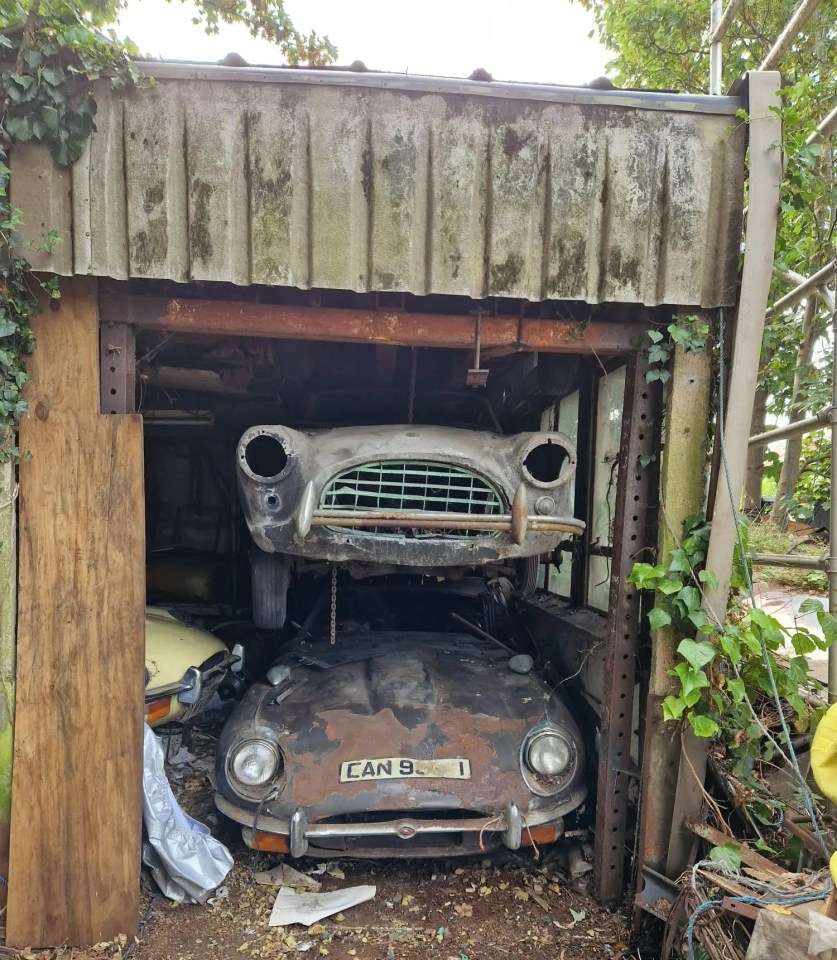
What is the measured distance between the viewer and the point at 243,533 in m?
5.71

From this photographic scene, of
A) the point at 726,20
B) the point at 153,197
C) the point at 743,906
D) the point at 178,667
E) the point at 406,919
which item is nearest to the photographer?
the point at 743,906

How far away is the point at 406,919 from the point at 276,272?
274 centimetres

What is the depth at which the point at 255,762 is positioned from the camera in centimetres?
280

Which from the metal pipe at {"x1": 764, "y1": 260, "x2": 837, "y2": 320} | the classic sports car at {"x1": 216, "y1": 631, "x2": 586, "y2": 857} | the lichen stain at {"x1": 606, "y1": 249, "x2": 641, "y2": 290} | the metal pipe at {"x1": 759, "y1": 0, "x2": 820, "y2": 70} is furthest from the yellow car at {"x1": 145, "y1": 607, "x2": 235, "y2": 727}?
the metal pipe at {"x1": 759, "y1": 0, "x2": 820, "y2": 70}

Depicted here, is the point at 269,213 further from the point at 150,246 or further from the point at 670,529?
the point at 670,529

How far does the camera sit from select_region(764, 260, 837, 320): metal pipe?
98.5 inches

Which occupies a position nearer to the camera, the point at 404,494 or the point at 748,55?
the point at 404,494

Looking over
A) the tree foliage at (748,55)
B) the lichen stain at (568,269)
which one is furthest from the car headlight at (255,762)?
the tree foliage at (748,55)

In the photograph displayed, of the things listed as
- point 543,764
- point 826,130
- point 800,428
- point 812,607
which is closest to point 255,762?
point 543,764

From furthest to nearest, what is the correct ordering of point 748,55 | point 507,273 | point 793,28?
point 748,55
point 793,28
point 507,273

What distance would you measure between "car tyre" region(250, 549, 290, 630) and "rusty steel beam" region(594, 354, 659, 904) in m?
1.65

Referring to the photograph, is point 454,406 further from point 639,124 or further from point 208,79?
point 208,79

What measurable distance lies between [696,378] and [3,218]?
272 centimetres

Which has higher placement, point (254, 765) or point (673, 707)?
point (673, 707)
